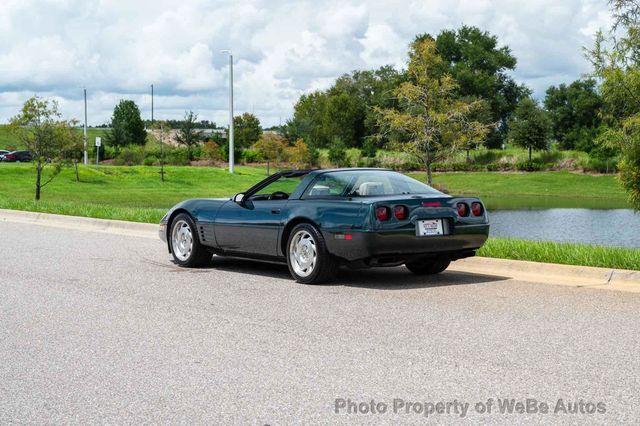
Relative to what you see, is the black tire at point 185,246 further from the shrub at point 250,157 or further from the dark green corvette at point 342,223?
the shrub at point 250,157

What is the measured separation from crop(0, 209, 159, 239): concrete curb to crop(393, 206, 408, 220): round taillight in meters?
7.72

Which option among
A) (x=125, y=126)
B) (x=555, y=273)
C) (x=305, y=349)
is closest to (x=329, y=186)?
(x=555, y=273)

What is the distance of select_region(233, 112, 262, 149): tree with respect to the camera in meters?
94.1

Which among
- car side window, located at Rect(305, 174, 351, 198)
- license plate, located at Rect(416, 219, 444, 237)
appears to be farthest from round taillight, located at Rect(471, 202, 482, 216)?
car side window, located at Rect(305, 174, 351, 198)

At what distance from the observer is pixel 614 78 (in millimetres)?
24859

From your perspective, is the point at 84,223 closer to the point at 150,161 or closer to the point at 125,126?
the point at 150,161

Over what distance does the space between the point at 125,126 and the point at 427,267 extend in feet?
261

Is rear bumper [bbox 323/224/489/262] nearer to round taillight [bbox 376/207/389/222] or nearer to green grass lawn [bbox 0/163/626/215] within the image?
round taillight [bbox 376/207/389/222]

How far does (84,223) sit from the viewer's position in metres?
19.4

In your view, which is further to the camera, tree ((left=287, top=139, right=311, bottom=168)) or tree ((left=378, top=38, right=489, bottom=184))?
tree ((left=287, top=139, right=311, bottom=168))

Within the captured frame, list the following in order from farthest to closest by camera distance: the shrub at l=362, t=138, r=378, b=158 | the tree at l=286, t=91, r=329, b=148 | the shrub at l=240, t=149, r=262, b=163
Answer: the tree at l=286, t=91, r=329, b=148 → the shrub at l=240, t=149, r=262, b=163 → the shrub at l=362, t=138, r=378, b=158

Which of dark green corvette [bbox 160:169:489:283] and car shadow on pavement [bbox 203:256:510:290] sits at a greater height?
A: dark green corvette [bbox 160:169:489:283]

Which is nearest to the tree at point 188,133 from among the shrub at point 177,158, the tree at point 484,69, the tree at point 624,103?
the shrub at point 177,158

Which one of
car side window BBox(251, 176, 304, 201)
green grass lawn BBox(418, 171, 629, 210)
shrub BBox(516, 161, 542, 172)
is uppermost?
shrub BBox(516, 161, 542, 172)
